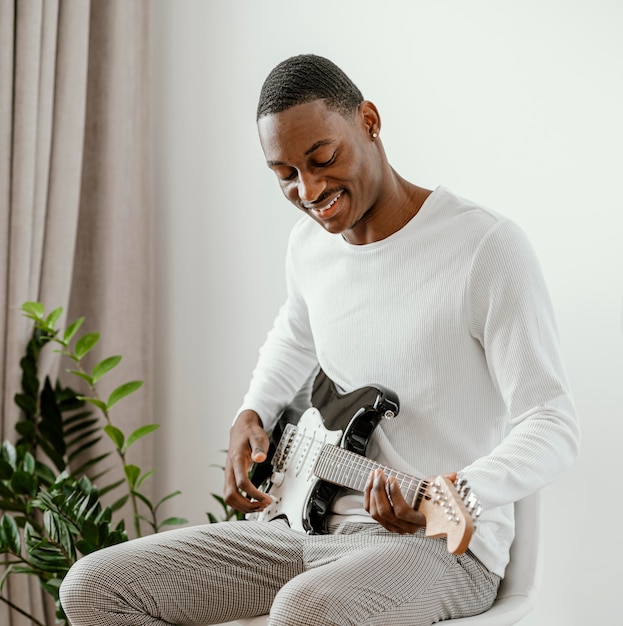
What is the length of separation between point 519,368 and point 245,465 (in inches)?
19.5

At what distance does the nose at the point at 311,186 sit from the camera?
1279mm

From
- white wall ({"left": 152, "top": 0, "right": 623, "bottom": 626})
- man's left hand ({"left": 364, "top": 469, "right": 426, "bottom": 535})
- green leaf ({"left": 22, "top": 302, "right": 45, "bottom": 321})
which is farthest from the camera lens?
green leaf ({"left": 22, "top": 302, "right": 45, "bottom": 321})

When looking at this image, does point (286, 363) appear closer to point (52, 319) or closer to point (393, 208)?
point (393, 208)

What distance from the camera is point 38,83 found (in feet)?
6.75

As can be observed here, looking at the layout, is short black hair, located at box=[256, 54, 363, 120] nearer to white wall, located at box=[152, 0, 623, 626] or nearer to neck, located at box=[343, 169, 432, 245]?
neck, located at box=[343, 169, 432, 245]

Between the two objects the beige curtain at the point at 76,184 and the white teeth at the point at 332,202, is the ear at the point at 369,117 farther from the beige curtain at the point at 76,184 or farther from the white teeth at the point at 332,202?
the beige curtain at the point at 76,184


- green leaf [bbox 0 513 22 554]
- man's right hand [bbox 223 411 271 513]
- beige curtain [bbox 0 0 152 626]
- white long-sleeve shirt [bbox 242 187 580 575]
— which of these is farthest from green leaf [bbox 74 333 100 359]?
white long-sleeve shirt [bbox 242 187 580 575]

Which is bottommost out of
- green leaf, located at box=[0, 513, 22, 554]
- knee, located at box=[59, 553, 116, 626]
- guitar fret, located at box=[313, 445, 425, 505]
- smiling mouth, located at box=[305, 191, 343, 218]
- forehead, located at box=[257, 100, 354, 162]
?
green leaf, located at box=[0, 513, 22, 554]

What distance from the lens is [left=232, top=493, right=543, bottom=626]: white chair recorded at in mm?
1208

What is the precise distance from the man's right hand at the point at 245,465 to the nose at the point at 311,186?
0.41 m

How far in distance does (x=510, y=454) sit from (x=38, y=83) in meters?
1.46

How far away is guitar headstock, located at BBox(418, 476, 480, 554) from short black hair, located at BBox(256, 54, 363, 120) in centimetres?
56

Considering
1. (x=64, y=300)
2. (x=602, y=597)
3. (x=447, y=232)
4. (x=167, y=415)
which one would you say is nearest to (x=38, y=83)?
(x=64, y=300)

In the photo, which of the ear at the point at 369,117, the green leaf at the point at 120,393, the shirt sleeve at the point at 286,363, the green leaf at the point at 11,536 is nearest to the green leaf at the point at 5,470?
the green leaf at the point at 11,536
